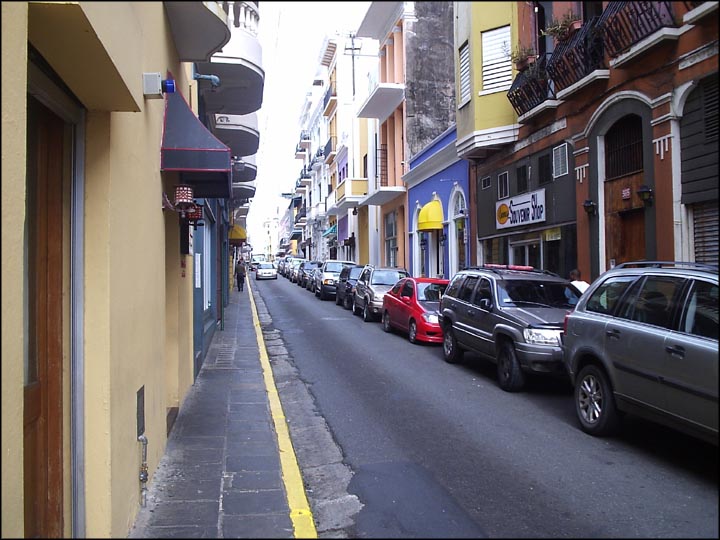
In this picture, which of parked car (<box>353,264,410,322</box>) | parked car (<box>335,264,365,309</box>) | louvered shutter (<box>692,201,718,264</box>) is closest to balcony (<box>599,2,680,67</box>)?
louvered shutter (<box>692,201,718,264</box>)

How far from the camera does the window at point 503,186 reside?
4.59 meters

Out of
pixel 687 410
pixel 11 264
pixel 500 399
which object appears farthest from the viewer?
pixel 500 399

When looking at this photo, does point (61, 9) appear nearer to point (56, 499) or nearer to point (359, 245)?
point (56, 499)

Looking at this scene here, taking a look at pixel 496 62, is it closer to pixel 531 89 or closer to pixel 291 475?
pixel 531 89

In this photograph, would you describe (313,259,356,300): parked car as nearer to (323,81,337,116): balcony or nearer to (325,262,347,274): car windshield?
(325,262,347,274): car windshield

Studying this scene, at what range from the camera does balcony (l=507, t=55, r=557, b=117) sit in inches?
105

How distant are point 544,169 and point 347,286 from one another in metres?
19.9

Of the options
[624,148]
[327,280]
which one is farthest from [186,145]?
[327,280]

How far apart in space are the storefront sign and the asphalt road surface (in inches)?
64.8

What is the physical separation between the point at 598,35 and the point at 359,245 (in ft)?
118

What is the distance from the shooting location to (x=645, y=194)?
12.0 ft

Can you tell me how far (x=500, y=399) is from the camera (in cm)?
887

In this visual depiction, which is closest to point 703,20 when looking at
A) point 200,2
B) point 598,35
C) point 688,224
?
point 598,35

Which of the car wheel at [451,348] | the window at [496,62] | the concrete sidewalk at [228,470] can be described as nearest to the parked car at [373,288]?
the car wheel at [451,348]
